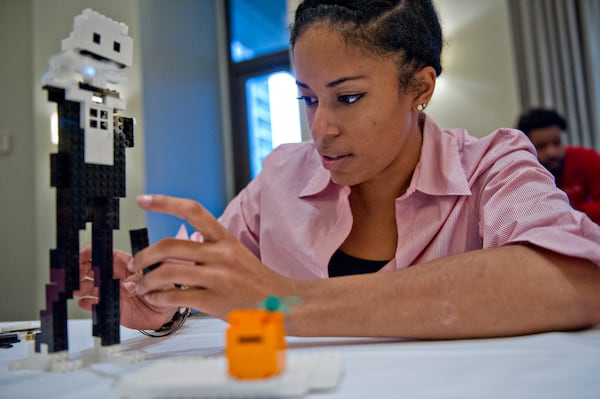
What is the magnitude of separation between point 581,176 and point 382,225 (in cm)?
187

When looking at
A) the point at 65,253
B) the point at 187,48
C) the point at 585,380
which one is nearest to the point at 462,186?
the point at 585,380

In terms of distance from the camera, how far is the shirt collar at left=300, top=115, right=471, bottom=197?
3.22ft

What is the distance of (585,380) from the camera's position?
443 millimetres

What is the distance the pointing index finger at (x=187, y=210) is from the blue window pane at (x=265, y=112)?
323cm

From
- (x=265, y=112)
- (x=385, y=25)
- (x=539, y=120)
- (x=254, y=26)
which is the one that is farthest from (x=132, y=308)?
(x=254, y=26)

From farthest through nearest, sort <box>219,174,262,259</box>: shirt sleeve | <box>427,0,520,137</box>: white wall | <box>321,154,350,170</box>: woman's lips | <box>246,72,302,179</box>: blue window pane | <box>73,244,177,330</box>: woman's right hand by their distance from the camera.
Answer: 1. <box>246,72,302,179</box>: blue window pane
2. <box>427,0,520,137</box>: white wall
3. <box>219,174,262,259</box>: shirt sleeve
4. <box>321,154,350,170</box>: woman's lips
5. <box>73,244,177,330</box>: woman's right hand

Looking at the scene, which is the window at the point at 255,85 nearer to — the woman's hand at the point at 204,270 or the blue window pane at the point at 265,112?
the blue window pane at the point at 265,112

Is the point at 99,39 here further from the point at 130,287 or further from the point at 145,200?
the point at 130,287

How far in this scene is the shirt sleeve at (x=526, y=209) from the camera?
2.27 feet

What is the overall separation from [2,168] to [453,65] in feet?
9.11

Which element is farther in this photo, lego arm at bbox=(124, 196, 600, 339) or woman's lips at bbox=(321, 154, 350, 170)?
woman's lips at bbox=(321, 154, 350, 170)

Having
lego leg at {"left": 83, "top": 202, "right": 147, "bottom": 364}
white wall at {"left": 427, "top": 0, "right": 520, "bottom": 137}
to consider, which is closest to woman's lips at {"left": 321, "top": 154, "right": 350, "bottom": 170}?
lego leg at {"left": 83, "top": 202, "right": 147, "bottom": 364}

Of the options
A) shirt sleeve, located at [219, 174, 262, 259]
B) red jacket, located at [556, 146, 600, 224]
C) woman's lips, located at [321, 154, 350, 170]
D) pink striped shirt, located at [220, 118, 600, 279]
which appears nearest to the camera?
pink striped shirt, located at [220, 118, 600, 279]

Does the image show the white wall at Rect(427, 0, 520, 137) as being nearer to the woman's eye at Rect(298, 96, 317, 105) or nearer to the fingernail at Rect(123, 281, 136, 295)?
the woman's eye at Rect(298, 96, 317, 105)
